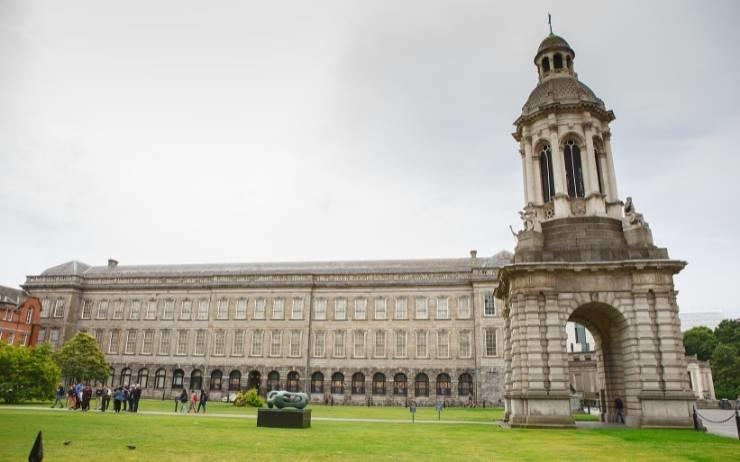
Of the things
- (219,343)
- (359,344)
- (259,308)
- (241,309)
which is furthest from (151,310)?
(359,344)

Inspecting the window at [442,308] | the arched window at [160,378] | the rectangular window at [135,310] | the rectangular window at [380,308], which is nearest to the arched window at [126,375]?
the arched window at [160,378]

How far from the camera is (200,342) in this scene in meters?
66.8

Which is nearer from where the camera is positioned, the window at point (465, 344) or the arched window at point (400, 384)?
the window at point (465, 344)

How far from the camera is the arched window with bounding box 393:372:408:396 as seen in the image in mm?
60344

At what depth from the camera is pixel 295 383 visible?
206ft

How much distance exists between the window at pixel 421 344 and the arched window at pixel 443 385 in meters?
3.05

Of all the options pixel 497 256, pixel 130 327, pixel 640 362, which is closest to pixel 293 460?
pixel 640 362

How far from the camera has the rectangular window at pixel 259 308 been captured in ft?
218

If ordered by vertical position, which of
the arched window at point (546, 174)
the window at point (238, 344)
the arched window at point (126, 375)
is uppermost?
the arched window at point (546, 174)

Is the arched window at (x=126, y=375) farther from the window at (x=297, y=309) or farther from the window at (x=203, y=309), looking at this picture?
the window at (x=297, y=309)

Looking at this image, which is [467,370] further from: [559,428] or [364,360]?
[559,428]

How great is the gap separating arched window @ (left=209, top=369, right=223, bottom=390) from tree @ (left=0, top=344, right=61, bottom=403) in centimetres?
2422

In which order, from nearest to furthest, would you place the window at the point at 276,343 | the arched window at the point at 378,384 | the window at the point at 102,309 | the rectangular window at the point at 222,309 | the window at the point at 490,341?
the window at the point at 490,341 → the arched window at the point at 378,384 → the window at the point at 276,343 → the rectangular window at the point at 222,309 → the window at the point at 102,309

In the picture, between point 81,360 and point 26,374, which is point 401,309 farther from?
point 26,374
